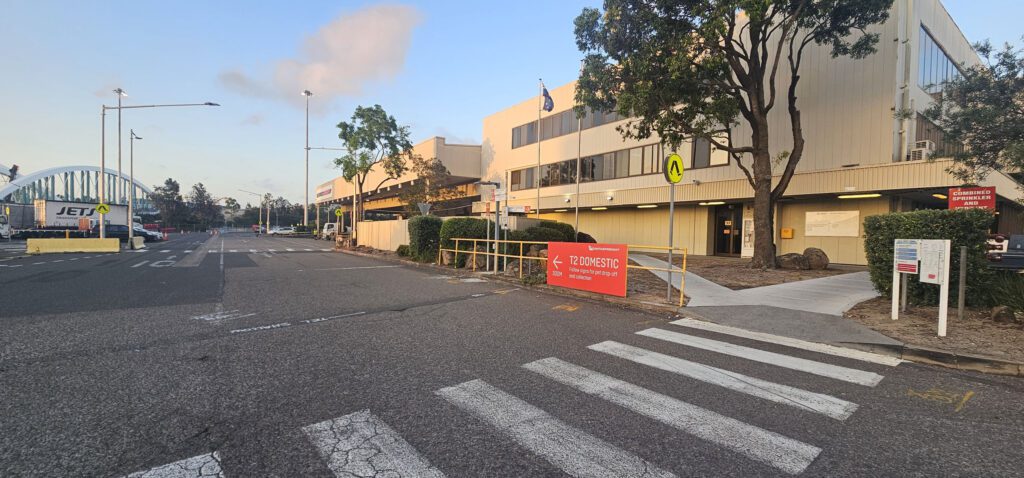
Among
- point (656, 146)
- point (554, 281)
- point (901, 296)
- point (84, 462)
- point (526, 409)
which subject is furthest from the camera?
point (656, 146)

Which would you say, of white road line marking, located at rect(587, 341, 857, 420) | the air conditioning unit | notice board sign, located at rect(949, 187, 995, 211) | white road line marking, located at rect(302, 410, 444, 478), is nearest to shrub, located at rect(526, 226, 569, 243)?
notice board sign, located at rect(949, 187, 995, 211)

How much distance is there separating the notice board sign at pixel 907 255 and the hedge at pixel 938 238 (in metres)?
1.19

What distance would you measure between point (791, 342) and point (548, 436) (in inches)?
194

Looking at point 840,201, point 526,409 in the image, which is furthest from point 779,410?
point 840,201

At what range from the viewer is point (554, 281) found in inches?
453

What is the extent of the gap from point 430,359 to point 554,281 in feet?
21.9

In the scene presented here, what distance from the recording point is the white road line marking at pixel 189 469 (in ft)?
8.64

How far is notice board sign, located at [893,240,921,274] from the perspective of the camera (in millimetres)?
6793

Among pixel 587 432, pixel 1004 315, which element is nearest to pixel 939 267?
pixel 1004 315

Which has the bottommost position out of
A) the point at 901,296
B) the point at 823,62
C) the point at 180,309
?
the point at 180,309

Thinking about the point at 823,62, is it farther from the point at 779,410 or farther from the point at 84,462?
the point at 84,462

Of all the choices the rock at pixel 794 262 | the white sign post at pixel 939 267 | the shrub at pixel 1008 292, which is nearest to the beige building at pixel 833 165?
the rock at pixel 794 262

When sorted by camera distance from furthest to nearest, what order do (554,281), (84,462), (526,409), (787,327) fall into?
(554,281) < (787,327) < (526,409) < (84,462)

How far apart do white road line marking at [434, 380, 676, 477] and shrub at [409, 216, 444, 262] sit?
15911mm
